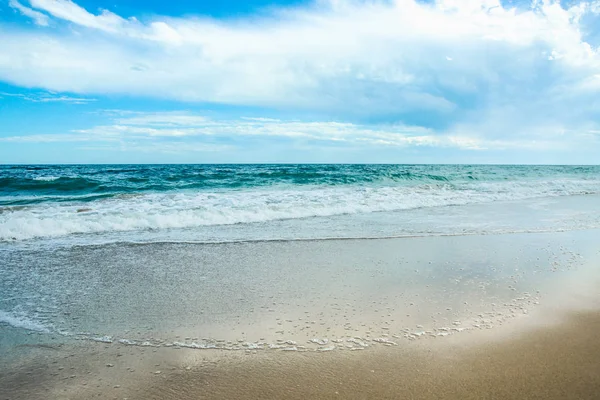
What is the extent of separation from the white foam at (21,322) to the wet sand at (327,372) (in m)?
0.47

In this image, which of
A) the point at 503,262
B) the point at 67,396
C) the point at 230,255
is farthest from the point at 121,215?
the point at 503,262

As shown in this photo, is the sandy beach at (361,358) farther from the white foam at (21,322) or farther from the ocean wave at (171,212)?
the ocean wave at (171,212)

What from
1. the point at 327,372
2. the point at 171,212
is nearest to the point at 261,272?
the point at 327,372

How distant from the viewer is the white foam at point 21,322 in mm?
3863

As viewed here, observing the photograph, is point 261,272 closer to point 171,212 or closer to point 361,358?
point 361,358

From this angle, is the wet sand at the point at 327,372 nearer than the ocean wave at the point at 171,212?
Yes

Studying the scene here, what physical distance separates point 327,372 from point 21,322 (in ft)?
10.6

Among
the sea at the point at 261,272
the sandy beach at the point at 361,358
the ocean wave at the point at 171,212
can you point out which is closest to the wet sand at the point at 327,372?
the sandy beach at the point at 361,358

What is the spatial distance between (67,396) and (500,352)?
339 cm

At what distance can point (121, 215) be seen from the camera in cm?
1059

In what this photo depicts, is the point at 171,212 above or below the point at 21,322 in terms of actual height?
above

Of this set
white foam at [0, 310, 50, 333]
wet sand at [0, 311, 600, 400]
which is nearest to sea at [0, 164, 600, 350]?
white foam at [0, 310, 50, 333]

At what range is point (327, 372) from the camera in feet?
9.85

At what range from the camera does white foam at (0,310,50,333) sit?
152 inches
